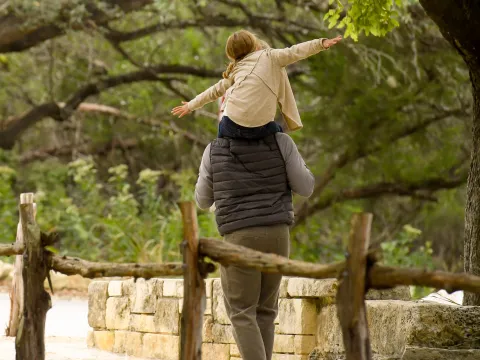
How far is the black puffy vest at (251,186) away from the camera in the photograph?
4.36 meters

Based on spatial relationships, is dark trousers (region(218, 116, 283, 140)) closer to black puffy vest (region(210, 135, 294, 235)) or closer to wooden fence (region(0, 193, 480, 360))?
black puffy vest (region(210, 135, 294, 235))

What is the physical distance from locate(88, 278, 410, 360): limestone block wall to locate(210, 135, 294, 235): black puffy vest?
161cm

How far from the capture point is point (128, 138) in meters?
18.0

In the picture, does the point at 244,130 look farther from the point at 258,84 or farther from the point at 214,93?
the point at 214,93

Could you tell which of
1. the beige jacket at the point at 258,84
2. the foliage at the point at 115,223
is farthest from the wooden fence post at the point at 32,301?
the foliage at the point at 115,223

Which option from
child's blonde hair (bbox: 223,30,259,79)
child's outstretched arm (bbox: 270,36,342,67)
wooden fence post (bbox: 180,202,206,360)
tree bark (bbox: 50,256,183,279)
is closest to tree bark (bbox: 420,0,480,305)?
child's outstretched arm (bbox: 270,36,342,67)

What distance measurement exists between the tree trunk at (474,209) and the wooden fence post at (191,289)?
2.42m

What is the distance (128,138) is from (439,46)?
22.4 feet

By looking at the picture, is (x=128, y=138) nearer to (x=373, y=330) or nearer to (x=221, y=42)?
(x=221, y=42)

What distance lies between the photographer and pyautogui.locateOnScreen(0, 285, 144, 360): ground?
6.87 meters

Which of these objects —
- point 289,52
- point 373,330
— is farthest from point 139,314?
point 289,52

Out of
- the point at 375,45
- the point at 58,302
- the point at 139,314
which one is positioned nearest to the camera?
the point at 139,314

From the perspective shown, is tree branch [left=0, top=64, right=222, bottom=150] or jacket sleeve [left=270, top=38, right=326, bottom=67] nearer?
jacket sleeve [left=270, top=38, right=326, bottom=67]

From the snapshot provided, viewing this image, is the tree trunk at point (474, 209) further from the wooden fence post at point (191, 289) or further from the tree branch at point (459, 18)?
the wooden fence post at point (191, 289)
